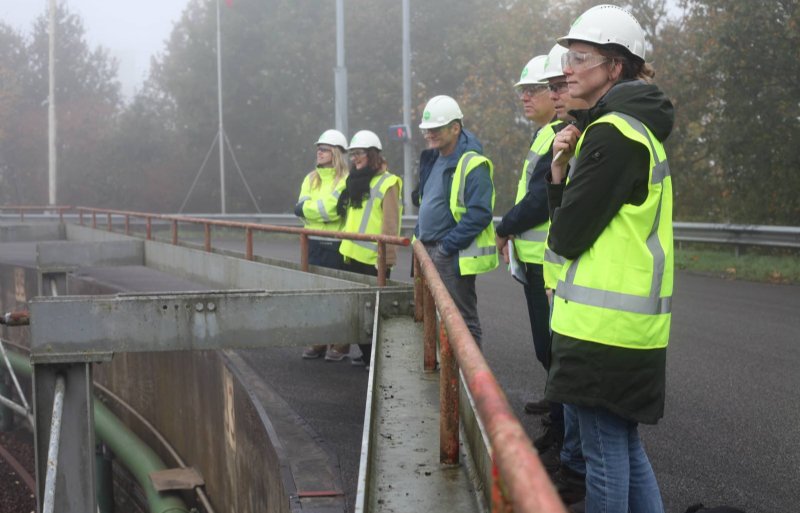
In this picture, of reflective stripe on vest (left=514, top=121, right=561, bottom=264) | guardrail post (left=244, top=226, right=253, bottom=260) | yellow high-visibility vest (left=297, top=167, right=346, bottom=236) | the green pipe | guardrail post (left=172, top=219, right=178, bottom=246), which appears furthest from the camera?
guardrail post (left=172, top=219, right=178, bottom=246)

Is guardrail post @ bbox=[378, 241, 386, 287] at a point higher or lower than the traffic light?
lower

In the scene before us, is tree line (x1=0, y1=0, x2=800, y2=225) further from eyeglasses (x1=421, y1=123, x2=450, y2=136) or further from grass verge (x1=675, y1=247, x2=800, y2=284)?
eyeglasses (x1=421, y1=123, x2=450, y2=136)

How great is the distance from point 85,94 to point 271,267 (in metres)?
45.5

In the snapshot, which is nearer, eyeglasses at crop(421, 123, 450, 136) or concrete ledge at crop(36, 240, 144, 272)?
eyeglasses at crop(421, 123, 450, 136)

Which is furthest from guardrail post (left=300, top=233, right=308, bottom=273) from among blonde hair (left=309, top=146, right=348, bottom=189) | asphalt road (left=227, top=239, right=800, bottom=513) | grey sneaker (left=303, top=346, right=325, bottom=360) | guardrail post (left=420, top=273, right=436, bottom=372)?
guardrail post (left=420, top=273, right=436, bottom=372)

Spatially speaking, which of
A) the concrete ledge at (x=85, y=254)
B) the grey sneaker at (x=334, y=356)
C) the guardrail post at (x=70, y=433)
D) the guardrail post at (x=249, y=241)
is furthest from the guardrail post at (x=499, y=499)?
the concrete ledge at (x=85, y=254)

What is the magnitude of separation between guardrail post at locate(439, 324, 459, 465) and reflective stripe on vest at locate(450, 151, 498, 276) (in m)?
2.51

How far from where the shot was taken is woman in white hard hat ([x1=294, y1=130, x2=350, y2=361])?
27.5 feet

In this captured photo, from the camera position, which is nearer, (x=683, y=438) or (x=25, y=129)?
(x=683, y=438)

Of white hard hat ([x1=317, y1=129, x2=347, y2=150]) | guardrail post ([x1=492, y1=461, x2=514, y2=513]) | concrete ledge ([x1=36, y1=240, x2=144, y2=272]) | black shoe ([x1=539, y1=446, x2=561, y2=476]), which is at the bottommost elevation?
black shoe ([x1=539, y1=446, x2=561, y2=476])

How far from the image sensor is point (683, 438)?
589cm

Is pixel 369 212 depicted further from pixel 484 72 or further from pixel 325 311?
pixel 484 72

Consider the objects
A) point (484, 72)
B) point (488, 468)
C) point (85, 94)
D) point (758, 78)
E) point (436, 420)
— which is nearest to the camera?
point (488, 468)

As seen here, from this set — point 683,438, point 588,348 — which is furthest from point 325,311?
point 588,348
